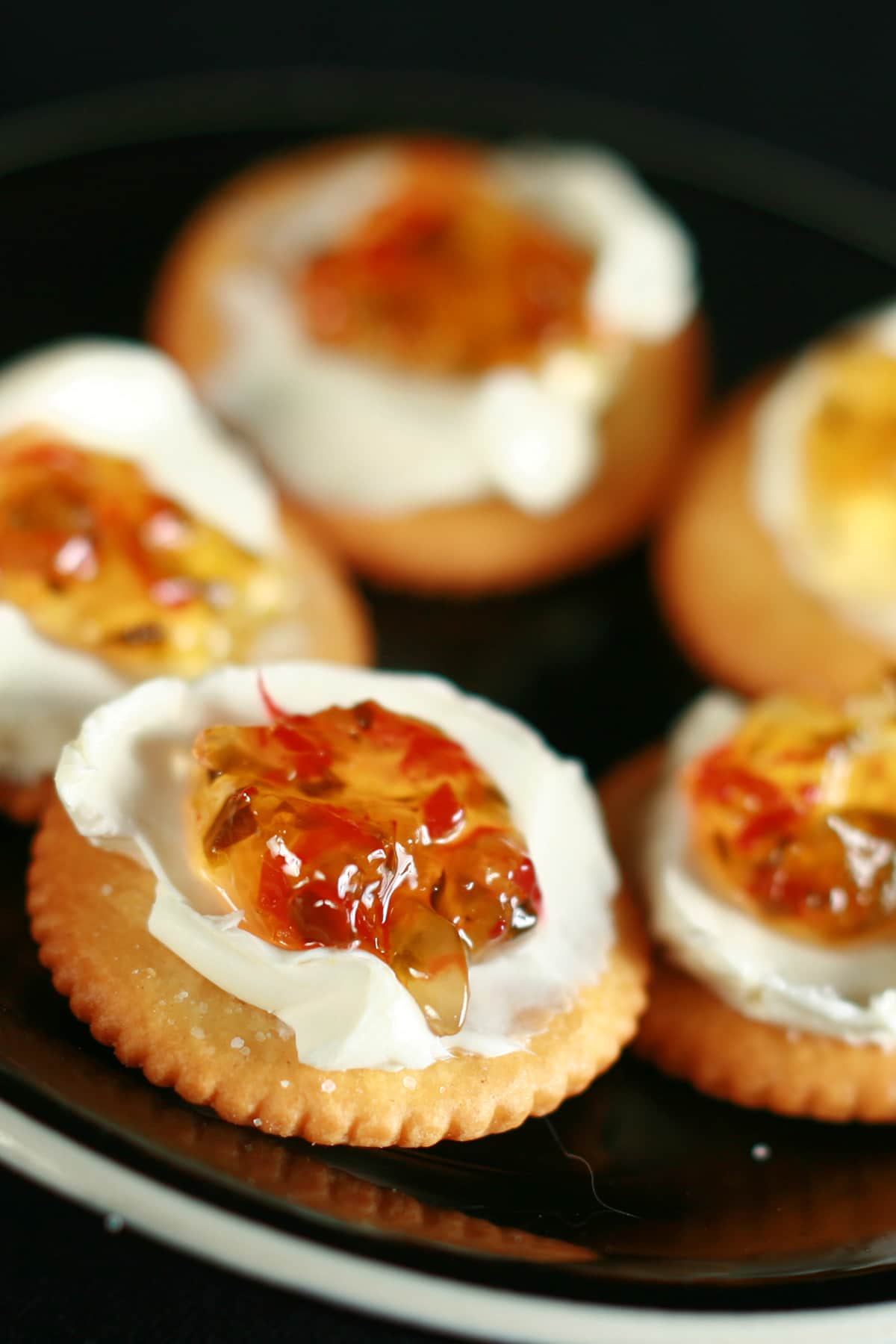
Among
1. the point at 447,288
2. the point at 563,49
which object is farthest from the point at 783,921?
the point at 563,49

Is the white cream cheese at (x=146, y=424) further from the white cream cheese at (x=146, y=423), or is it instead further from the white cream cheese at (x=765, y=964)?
the white cream cheese at (x=765, y=964)

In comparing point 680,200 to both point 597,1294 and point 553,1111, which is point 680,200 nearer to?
point 553,1111

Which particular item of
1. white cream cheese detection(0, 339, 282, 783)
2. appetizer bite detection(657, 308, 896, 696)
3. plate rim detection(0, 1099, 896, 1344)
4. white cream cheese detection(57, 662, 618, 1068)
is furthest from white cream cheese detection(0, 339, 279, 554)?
plate rim detection(0, 1099, 896, 1344)

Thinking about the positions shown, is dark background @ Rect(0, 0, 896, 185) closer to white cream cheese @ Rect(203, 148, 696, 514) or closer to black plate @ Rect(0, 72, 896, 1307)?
black plate @ Rect(0, 72, 896, 1307)

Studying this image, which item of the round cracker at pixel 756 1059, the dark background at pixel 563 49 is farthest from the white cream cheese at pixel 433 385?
the dark background at pixel 563 49

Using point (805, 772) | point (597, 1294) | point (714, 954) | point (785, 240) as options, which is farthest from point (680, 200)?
point (597, 1294)
